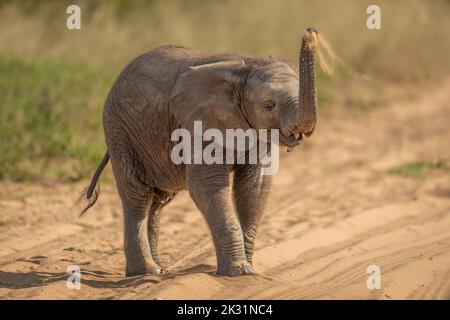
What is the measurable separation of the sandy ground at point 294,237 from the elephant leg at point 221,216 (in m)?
0.12

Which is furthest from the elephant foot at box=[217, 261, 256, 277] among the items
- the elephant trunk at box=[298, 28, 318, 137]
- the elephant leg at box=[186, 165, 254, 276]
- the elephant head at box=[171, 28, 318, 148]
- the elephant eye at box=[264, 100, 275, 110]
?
→ the elephant trunk at box=[298, 28, 318, 137]

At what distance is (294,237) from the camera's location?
859 centimetres

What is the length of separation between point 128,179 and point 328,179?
163 inches

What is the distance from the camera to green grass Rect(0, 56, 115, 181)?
10.8 meters

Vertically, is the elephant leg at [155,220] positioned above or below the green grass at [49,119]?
below

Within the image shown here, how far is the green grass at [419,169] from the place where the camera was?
11.0 metres

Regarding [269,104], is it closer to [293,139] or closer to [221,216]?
[293,139]

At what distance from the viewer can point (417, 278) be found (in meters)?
6.89

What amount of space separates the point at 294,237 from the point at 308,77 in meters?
3.09

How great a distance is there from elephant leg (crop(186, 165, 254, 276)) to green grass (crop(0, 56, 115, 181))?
14.0 feet

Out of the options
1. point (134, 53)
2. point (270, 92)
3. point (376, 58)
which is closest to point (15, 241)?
point (270, 92)

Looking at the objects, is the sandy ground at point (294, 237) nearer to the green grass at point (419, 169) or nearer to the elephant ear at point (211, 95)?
the green grass at point (419, 169)

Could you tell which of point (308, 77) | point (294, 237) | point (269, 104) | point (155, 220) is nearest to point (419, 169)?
point (294, 237)

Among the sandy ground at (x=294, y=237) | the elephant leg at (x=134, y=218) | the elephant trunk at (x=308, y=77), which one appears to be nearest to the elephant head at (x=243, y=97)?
the elephant trunk at (x=308, y=77)
